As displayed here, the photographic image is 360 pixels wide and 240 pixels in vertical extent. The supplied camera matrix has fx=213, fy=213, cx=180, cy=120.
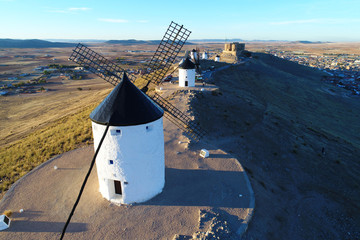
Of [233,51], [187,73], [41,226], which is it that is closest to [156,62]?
[41,226]

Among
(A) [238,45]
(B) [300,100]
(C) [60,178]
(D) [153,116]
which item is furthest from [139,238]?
(A) [238,45]

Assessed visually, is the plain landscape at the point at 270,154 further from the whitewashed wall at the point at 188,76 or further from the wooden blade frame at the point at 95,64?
the wooden blade frame at the point at 95,64

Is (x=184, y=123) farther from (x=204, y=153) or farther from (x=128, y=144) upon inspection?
(x=128, y=144)

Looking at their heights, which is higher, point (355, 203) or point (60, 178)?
point (60, 178)

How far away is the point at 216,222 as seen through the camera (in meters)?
Result: 10.4

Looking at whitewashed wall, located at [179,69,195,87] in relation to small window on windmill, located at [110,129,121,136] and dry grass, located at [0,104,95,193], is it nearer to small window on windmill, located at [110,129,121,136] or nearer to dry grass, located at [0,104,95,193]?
dry grass, located at [0,104,95,193]

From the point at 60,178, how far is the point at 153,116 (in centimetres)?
814

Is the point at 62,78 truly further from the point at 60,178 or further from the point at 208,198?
the point at 208,198

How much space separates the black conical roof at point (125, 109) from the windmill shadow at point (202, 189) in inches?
189

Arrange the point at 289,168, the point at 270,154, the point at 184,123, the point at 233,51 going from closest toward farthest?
the point at 184,123
the point at 289,168
the point at 270,154
the point at 233,51

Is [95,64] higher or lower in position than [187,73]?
higher

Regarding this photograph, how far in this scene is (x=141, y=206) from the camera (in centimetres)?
1171

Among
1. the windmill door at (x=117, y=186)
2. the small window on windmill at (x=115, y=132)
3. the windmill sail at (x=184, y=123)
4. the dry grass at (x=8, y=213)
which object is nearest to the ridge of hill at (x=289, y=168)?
the windmill sail at (x=184, y=123)

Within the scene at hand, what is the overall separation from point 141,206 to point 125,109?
213 inches
